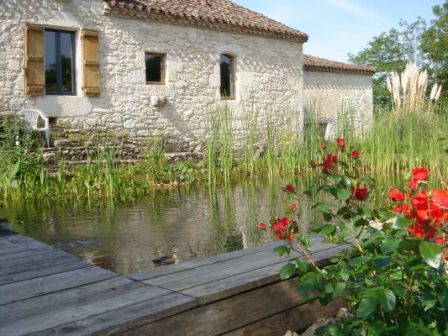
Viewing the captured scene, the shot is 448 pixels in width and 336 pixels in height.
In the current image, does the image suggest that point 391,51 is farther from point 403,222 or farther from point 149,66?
point 403,222

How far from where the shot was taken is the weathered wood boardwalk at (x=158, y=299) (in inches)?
58.8

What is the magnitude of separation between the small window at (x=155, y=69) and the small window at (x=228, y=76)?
1.81 meters

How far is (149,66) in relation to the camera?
1094cm

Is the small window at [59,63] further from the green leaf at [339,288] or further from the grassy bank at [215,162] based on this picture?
the green leaf at [339,288]

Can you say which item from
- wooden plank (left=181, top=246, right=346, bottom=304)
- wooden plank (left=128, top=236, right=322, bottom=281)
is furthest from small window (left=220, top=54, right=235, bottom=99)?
wooden plank (left=181, top=246, right=346, bottom=304)

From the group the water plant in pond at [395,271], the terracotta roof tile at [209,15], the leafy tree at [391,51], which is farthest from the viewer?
the leafy tree at [391,51]

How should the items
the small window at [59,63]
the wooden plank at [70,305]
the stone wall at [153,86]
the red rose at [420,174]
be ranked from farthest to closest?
the small window at [59,63] → the stone wall at [153,86] → the wooden plank at [70,305] → the red rose at [420,174]

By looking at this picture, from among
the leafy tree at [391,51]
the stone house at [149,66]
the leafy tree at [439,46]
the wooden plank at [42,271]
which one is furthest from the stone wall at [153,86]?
the leafy tree at [391,51]

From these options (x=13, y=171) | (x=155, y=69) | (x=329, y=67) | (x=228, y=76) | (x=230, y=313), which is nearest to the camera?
(x=230, y=313)

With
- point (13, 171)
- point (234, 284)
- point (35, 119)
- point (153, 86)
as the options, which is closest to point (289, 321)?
point (234, 284)

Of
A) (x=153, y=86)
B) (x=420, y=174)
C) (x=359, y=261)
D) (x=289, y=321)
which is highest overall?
(x=153, y=86)

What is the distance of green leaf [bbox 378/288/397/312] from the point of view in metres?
1.17

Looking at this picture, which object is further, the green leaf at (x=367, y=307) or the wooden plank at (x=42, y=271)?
the wooden plank at (x=42, y=271)

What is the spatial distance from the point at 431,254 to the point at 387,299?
0.52 ft
